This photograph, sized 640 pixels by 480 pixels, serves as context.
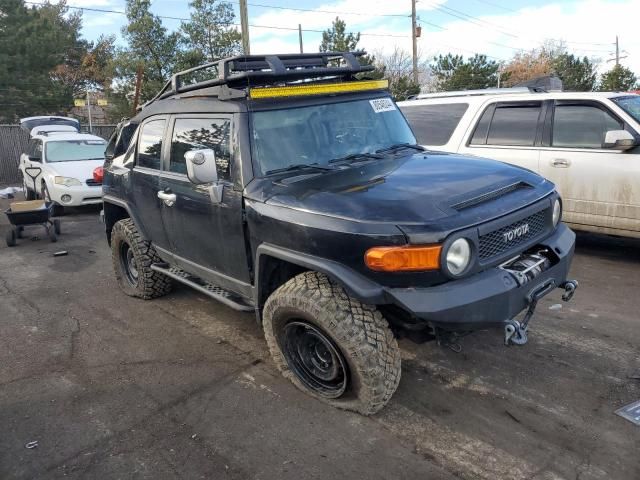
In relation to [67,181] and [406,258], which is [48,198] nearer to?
[67,181]

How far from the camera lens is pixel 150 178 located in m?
4.68

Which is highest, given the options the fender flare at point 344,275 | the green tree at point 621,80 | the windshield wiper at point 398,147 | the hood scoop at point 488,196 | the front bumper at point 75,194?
the green tree at point 621,80

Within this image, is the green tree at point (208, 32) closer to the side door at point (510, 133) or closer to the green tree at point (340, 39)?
the green tree at point (340, 39)

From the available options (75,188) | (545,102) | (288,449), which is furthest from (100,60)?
(288,449)

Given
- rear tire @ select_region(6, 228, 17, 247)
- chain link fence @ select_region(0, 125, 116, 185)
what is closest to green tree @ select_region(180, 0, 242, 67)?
chain link fence @ select_region(0, 125, 116, 185)

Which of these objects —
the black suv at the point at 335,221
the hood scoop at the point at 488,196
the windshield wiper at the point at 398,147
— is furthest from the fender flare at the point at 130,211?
the hood scoop at the point at 488,196

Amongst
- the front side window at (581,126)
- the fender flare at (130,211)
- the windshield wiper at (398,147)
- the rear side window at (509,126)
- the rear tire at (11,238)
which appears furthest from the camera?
the rear tire at (11,238)

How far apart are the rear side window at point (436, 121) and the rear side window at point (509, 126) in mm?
363

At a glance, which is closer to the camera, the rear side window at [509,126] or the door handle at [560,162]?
Answer: the door handle at [560,162]

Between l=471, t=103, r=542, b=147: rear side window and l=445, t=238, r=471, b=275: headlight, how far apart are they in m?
4.29

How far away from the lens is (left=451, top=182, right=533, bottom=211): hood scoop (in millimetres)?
3001

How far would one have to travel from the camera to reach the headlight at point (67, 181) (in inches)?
428

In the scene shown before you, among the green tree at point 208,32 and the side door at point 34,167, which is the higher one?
the green tree at point 208,32

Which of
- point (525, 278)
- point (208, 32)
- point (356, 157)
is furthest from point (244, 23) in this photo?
point (525, 278)
